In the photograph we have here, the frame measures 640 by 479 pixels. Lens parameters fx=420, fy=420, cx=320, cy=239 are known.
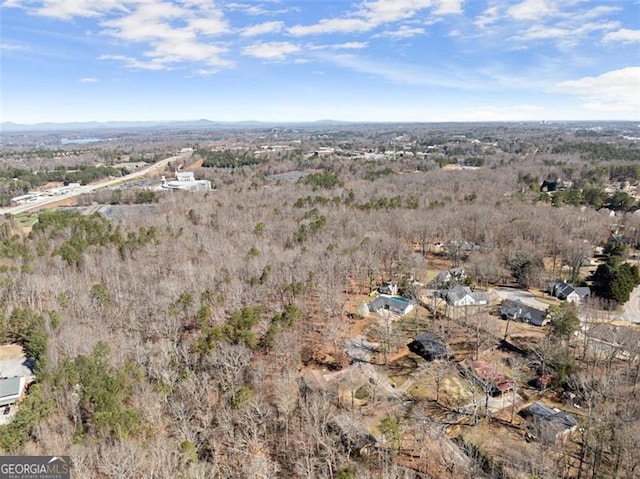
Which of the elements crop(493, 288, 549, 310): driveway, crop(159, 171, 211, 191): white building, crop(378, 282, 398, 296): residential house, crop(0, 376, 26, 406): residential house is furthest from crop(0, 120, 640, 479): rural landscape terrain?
crop(159, 171, 211, 191): white building

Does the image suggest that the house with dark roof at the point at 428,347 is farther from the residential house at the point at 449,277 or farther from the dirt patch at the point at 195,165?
the dirt patch at the point at 195,165

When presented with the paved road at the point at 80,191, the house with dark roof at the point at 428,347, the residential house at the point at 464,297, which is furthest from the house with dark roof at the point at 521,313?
the paved road at the point at 80,191

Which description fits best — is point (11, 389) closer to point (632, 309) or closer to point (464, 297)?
point (464, 297)

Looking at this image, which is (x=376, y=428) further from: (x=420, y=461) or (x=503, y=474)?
(x=503, y=474)

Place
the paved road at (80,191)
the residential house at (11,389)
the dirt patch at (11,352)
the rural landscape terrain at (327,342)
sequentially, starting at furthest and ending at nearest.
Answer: the paved road at (80,191) < the dirt patch at (11,352) < the residential house at (11,389) < the rural landscape terrain at (327,342)

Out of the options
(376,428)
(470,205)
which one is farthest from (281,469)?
(470,205)

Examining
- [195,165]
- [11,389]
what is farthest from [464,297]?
[195,165]
